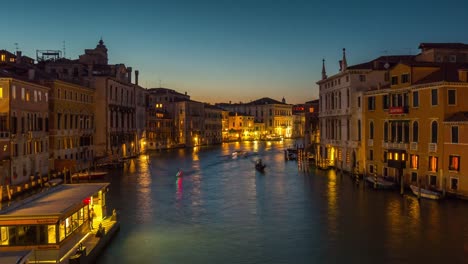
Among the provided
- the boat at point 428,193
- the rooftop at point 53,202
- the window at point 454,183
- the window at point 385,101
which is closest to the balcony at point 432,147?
the window at point 454,183

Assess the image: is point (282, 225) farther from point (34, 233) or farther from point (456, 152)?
point (456, 152)

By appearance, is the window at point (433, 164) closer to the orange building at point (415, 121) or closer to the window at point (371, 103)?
the orange building at point (415, 121)

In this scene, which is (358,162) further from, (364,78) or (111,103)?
(111,103)

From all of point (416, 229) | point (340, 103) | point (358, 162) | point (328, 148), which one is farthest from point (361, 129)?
point (416, 229)

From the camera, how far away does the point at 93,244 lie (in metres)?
14.4

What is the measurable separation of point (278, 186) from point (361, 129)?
684cm

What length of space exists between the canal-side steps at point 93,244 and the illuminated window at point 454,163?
15175mm

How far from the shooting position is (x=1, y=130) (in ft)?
82.7

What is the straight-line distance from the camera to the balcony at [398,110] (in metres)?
26.1

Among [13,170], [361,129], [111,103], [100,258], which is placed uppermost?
[111,103]

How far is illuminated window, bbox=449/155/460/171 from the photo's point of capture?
22.2 m

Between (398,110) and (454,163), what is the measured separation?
506 cm

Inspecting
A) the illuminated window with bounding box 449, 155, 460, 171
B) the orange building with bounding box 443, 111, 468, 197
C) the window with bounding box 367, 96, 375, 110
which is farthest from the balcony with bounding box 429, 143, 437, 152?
the window with bounding box 367, 96, 375, 110

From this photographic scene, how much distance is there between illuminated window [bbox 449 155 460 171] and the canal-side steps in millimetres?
15175
